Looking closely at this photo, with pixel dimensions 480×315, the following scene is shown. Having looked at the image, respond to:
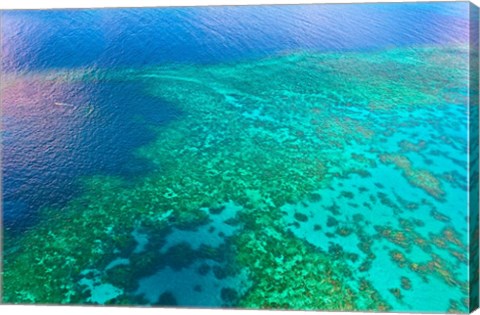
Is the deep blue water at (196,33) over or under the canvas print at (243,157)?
over

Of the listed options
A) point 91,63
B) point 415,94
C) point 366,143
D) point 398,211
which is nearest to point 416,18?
point 415,94

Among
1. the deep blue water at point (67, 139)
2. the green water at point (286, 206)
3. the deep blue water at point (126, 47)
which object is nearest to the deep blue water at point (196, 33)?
the deep blue water at point (126, 47)

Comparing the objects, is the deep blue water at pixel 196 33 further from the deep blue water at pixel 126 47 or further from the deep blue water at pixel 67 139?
the deep blue water at pixel 67 139

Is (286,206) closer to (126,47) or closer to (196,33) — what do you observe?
(196,33)

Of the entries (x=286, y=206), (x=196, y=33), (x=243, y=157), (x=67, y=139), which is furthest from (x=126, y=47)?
(x=286, y=206)

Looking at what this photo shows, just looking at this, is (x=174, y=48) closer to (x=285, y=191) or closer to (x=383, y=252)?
(x=285, y=191)

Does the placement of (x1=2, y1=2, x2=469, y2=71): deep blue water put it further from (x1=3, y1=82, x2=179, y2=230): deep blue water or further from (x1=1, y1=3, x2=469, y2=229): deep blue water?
(x1=3, y1=82, x2=179, y2=230): deep blue water
